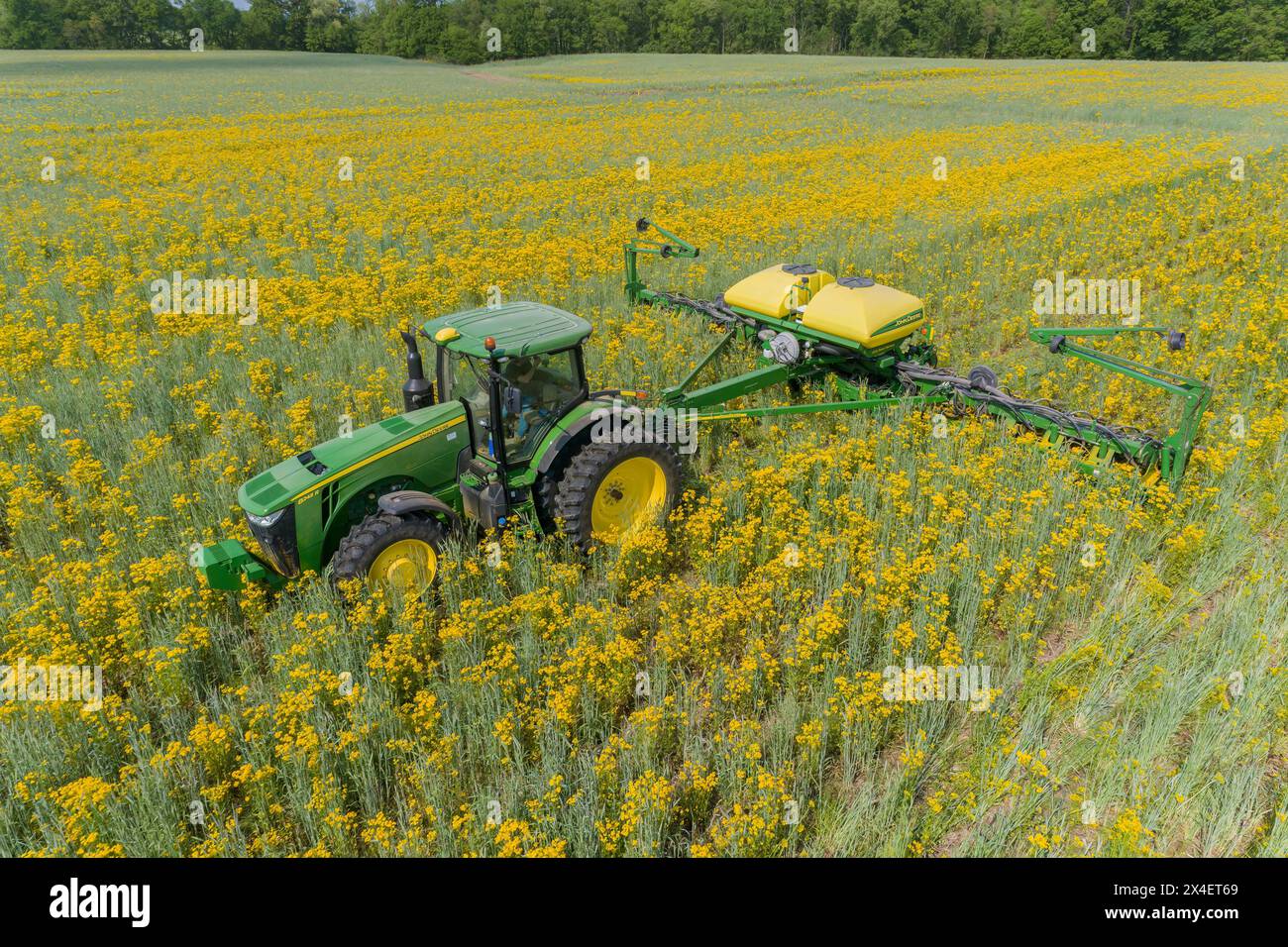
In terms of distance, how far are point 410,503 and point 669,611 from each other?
1.91m

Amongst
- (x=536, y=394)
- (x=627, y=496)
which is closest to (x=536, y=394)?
(x=536, y=394)

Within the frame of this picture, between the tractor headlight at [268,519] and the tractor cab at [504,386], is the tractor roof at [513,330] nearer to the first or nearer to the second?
the tractor cab at [504,386]

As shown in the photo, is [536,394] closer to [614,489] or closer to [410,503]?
[614,489]

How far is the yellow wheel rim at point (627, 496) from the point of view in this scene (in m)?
5.87

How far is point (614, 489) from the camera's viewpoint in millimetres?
5930

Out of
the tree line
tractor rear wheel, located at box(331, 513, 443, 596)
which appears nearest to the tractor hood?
tractor rear wheel, located at box(331, 513, 443, 596)

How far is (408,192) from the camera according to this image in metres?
18.6

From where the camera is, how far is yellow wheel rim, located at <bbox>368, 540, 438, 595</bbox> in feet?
16.1

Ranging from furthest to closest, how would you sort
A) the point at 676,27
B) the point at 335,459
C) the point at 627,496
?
the point at 676,27 → the point at 627,496 → the point at 335,459

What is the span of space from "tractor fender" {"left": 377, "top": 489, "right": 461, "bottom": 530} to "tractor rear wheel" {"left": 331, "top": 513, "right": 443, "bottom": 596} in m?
0.07

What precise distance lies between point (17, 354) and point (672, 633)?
30.7 ft

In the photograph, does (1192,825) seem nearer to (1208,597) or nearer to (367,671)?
(1208,597)

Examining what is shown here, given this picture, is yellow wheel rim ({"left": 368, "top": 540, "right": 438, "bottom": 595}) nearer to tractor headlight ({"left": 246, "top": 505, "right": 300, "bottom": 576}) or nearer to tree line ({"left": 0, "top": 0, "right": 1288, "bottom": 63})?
tractor headlight ({"left": 246, "top": 505, "right": 300, "bottom": 576})

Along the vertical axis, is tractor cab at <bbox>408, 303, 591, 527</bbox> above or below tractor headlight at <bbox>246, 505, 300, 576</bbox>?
above
